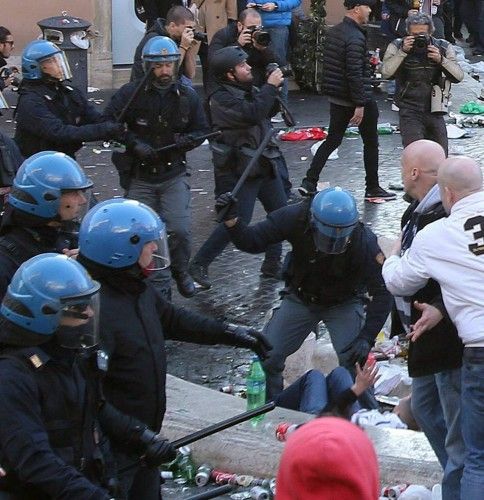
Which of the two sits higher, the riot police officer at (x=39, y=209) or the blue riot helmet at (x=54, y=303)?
the blue riot helmet at (x=54, y=303)

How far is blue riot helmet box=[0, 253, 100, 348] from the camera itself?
13.7 feet

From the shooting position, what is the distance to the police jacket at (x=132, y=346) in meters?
4.73

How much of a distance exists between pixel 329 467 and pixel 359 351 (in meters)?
3.98

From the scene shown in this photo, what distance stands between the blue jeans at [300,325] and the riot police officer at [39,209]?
54.9 inches

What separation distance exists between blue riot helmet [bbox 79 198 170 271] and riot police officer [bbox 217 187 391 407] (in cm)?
174

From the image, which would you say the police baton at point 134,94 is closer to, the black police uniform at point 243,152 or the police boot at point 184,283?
the black police uniform at point 243,152

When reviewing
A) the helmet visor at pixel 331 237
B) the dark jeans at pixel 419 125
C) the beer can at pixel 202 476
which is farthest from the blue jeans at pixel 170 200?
the dark jeans at pixel 419 125

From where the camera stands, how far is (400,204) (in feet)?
36.6

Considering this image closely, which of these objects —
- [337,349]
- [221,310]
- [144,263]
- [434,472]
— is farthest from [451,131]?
[144,263]

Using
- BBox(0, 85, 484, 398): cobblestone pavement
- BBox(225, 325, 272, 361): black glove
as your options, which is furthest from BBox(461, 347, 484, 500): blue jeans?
BBox(0, 85, 484, 398): cobblestone pavement

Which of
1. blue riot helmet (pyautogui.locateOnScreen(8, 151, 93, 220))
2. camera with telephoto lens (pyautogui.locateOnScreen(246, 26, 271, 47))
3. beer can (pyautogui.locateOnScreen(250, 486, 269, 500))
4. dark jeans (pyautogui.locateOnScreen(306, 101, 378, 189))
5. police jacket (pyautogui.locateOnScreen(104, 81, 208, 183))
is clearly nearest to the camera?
blue riot helmet (pyautogui.locateOnScreen(8, 151, 93, 220))

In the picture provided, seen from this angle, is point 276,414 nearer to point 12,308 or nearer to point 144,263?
point 144,263

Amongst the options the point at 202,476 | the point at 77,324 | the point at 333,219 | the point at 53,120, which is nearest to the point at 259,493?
the point at 202,476

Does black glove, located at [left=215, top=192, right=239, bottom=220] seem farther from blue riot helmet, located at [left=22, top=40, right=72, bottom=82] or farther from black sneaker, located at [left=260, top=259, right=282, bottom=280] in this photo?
black sneaker, located at [left=260, top=259, right=282, bottom=280]
